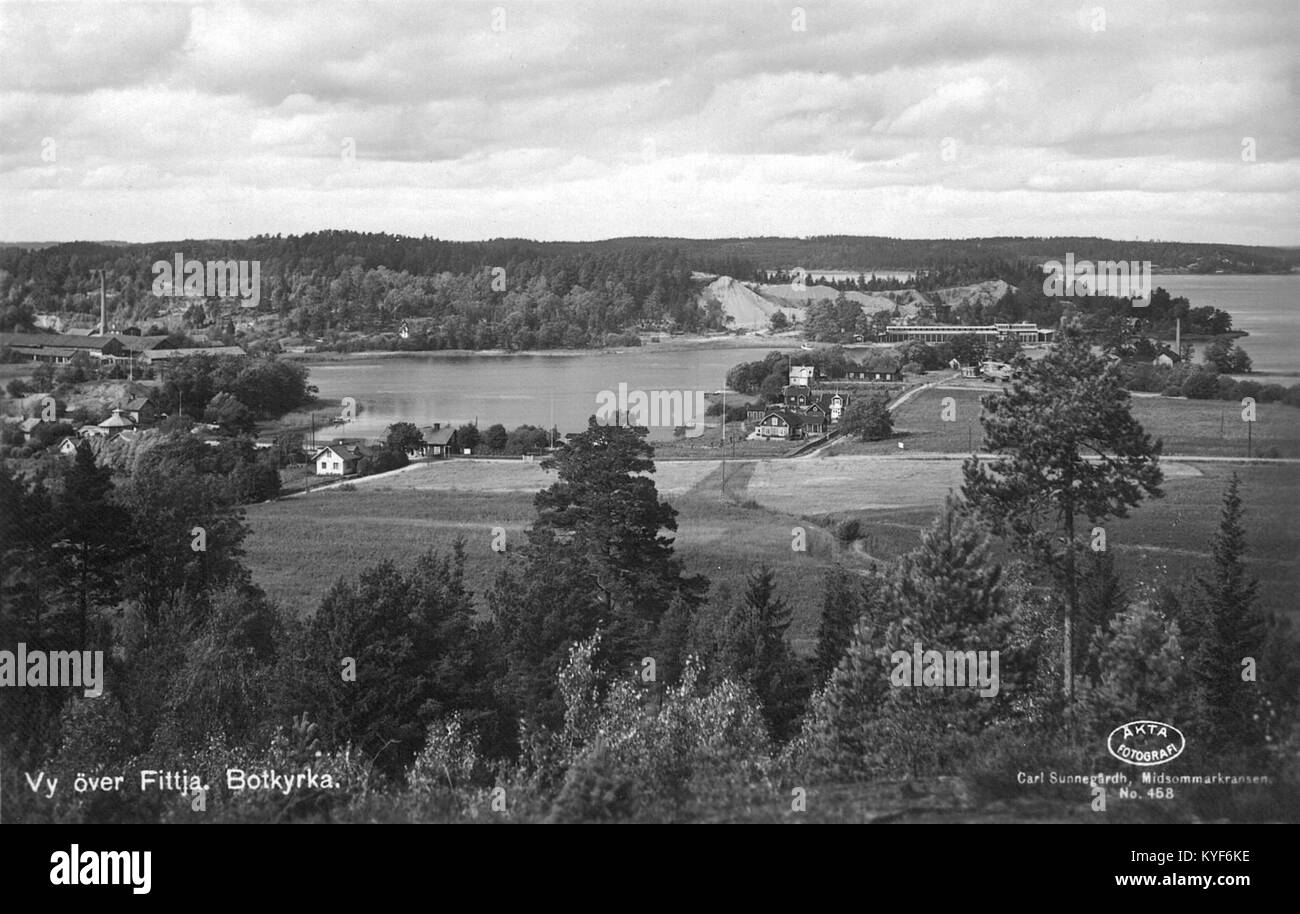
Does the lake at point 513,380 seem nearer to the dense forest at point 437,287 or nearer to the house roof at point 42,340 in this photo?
the dense forest at point 437,287

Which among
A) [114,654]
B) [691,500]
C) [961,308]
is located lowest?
[114,654]

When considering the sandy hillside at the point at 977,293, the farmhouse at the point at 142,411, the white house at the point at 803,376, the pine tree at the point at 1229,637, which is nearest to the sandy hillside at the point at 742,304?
the white house at the point at 803,376

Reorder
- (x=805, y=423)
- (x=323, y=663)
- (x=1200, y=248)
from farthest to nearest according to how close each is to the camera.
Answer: (x=805, y=423)
(x=1200, y=248)
(x=323, y=663)

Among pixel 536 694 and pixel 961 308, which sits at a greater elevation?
pixel 961 308

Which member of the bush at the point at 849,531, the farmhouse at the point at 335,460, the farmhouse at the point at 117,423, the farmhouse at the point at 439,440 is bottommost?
the bush at the point at 849,531
